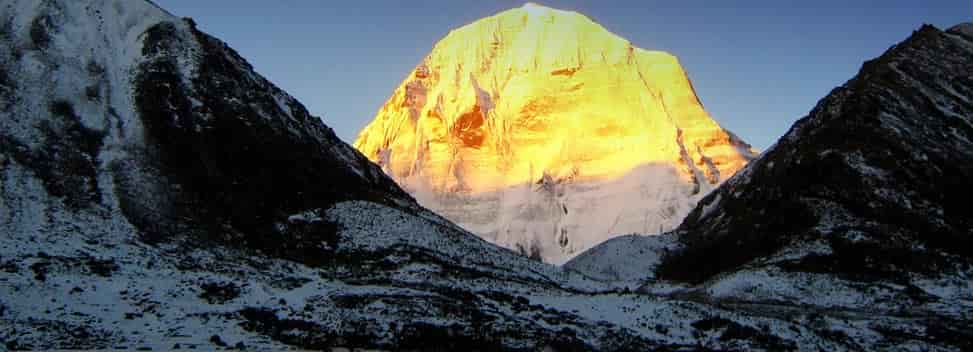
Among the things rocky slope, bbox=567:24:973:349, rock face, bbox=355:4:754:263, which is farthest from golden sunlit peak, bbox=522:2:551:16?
rocky slope, bbox=567:24:973:349

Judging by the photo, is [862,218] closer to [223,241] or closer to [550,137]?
[223,241]

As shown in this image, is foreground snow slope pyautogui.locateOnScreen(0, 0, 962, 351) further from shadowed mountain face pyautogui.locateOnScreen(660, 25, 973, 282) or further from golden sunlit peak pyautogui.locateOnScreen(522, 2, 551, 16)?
golden sunlit peak pyautogui.locateOnScreen(522, 2, 551, 16)

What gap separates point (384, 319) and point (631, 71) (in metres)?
→ 110

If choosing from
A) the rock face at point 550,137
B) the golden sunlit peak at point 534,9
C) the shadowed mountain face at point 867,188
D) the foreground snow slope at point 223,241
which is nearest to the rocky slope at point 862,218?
the shadowed mountain face at point 867,188

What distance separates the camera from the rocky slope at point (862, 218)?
45.5 m

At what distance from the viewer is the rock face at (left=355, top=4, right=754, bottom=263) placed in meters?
120

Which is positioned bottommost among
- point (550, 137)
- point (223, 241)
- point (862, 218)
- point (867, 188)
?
point (223, 241)

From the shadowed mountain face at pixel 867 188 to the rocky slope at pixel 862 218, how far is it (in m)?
0.09

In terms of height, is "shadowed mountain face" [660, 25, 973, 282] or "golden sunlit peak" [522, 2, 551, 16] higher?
"golden sunlit peak" [522, 2, 551, 16]

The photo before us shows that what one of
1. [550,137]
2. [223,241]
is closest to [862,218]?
[223,241]

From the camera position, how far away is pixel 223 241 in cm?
4469

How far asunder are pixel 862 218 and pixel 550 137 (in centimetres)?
7990

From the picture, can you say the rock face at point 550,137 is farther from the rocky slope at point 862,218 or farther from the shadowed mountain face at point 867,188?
the shadowed mountain face at point 867,188

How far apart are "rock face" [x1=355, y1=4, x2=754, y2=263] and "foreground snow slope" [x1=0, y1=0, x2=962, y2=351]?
56.0 metres
